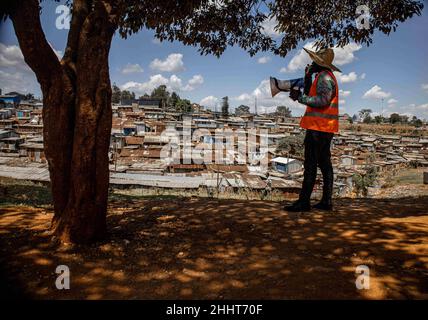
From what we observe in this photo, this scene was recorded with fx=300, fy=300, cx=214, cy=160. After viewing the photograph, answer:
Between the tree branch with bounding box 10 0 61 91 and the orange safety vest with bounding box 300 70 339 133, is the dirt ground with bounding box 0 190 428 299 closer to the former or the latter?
the orange safety vest with bounding box 300 70 339 133

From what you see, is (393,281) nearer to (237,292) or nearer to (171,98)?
(237,292)

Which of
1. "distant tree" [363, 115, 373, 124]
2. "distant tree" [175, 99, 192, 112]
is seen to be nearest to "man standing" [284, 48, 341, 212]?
"distant tree" [175, 99, 192, 112]

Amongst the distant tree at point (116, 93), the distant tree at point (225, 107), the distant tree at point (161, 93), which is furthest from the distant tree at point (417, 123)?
the distant tree at point (116, 93)

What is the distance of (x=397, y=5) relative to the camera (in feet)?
14.3

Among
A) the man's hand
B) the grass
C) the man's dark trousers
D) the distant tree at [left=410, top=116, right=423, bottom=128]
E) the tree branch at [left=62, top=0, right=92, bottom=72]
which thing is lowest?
the grass

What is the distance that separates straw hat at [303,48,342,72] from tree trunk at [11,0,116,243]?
254 cm

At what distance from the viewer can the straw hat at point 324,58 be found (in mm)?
3980

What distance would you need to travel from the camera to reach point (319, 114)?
13.0 ft

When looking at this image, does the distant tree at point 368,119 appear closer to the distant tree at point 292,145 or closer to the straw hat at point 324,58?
the distant tree at point 292,145

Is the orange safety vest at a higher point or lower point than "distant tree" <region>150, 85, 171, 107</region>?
lower

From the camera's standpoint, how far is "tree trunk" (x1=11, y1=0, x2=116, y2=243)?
2906mm

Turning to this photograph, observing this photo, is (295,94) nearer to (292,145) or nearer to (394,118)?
(292,145)
